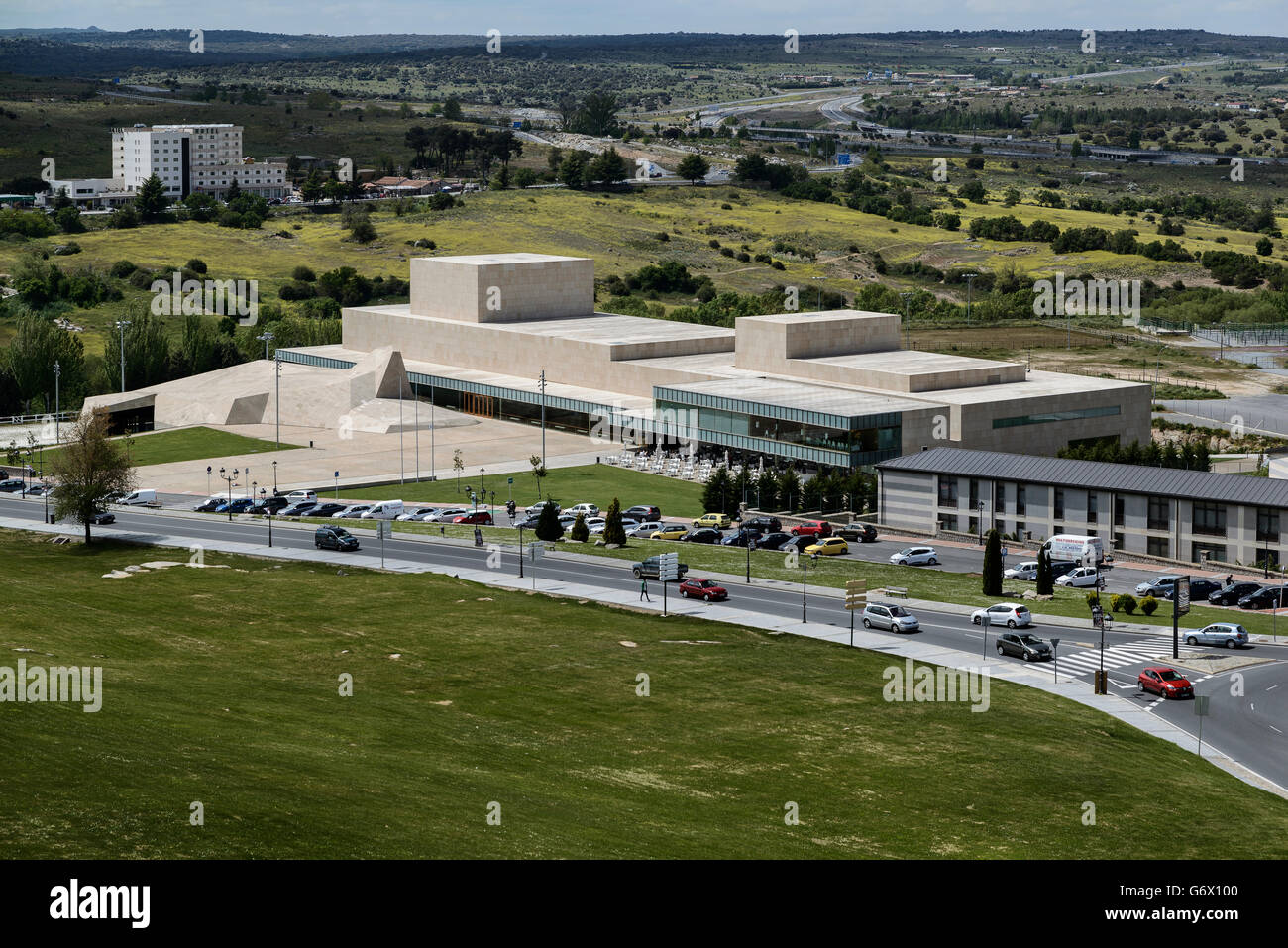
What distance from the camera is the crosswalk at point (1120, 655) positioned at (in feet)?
250

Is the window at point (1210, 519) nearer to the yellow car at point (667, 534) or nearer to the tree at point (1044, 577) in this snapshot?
the tree at point (1044, 577)

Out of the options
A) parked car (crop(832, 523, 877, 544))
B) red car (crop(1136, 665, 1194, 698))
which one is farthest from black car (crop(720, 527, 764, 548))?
red car (crop(1136, 665, 1194, 698))

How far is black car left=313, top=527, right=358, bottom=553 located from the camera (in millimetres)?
100750

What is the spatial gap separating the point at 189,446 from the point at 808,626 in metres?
81.7

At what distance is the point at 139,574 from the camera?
90.8m

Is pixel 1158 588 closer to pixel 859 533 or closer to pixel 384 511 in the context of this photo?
pixel 859 533

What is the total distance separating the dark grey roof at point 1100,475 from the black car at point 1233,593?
9523 mm

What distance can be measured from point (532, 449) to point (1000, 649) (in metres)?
72.9

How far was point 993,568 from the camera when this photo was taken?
293 ft

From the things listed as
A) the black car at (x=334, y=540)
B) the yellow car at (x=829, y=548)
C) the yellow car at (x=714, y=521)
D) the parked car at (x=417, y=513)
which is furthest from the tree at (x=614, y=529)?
the parked car at (x=417, y=513)

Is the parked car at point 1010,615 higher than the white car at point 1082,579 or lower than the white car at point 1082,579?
higher
